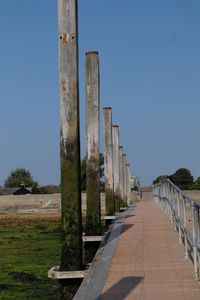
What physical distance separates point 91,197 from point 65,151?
6.13 meters

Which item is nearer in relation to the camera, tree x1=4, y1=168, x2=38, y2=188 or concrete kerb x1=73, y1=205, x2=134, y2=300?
concrete kerb x1=73, y1=205, x2=134, y2=300

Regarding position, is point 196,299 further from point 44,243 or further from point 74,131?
point 44,243

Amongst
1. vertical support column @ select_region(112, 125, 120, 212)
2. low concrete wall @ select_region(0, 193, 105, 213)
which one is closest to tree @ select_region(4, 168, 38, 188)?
low concrete wall @ select_region(0, 193, 105, 213)

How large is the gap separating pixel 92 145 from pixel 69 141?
20.1 feet

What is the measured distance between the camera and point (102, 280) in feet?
25.6

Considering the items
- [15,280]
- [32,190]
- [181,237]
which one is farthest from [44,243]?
[32,190]

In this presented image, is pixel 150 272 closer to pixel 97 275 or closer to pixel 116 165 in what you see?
pixel 97 275

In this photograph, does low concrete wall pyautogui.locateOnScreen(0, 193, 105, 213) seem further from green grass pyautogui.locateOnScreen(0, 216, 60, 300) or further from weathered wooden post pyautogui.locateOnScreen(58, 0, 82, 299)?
weathered wooden post pyautogui.locateOnScreen(58, 0, 82, 299)

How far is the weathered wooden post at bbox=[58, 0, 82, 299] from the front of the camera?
29.7ft

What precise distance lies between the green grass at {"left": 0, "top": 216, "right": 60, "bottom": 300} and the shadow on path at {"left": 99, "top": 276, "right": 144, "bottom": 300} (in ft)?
13.4

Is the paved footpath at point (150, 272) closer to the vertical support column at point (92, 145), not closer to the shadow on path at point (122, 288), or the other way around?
the shadow on path at point (122, 288)

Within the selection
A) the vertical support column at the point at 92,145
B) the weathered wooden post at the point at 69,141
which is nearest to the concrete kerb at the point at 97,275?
the weathered wooden post at the point at 69,141

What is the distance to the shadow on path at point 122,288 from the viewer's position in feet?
22.3

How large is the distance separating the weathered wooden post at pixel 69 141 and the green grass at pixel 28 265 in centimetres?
292
